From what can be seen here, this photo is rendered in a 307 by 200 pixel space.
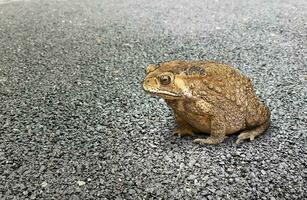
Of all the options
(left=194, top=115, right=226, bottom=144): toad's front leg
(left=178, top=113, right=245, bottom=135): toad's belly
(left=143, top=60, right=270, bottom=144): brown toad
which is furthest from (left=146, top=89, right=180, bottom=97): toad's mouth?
(left=194, top=115, right=226, bottom=144): toad's front leg

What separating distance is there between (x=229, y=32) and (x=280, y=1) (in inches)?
89.1

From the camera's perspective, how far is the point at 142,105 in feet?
11.9

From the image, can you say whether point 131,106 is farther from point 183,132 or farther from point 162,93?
point 162,93

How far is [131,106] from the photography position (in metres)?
3.61

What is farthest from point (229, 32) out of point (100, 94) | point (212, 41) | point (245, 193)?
point (245, 193)

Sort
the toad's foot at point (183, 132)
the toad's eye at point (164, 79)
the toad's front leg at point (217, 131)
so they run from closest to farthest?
the toad's eye at point (164, 79), the toad's front leg at point (217, 131), the toad's foot at point (183, 132)

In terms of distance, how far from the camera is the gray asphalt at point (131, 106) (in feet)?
8.14

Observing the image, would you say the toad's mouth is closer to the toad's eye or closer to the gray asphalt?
the toad's eye

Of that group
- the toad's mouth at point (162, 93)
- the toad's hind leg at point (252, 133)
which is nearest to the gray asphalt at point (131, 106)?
the toad's hind leg at point (252, 133)

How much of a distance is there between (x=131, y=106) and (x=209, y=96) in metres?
1.06

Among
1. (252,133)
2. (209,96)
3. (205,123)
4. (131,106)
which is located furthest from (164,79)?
(131,106)

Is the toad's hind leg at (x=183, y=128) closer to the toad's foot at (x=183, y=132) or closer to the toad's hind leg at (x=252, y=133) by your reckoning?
the toad's foot at (x=183, y=132)

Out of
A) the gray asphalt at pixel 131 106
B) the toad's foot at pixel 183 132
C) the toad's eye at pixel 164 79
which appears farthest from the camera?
the toad's foot at pixel 183 132

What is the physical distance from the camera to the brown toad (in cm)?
270
